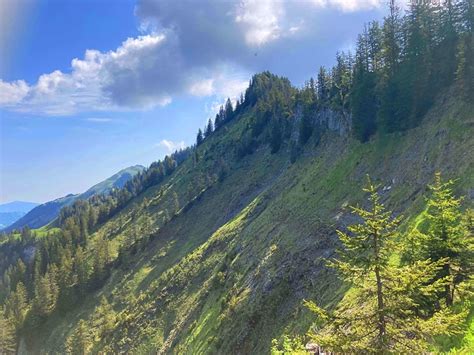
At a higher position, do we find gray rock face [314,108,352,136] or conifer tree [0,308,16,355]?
gray rock face [314,108,352,136]

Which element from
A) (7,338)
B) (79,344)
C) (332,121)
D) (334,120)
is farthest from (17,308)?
(334,120)

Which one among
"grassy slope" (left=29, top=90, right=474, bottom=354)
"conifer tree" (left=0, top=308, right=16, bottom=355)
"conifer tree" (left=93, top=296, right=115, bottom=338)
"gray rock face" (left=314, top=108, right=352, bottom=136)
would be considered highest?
"gray rock face" (left=314, top=108, right=352, bottom=136)

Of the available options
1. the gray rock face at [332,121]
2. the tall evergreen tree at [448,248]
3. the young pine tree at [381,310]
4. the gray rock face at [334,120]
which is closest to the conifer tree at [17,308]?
the gray rock face at [332,121]

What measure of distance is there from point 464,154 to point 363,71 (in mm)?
31964

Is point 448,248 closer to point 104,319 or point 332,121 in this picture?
point 332,121

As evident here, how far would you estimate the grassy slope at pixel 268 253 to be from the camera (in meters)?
41.7

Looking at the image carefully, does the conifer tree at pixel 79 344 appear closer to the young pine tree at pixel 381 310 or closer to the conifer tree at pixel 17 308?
the conifer tree at pixel 17 308

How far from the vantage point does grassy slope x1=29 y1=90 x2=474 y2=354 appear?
41656 mm

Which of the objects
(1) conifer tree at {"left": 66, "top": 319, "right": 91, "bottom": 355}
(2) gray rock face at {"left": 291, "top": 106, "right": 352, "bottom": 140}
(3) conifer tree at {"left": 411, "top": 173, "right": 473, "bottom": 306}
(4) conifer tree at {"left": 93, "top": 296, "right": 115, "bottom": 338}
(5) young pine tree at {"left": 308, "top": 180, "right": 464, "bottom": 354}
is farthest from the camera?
(4) conifer tree at {"left": 93, "top": 296, "right": 115, "bottom": 338}

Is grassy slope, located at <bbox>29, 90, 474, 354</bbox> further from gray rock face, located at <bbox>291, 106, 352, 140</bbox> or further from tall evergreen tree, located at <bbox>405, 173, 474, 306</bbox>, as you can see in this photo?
tall evergreen tree, located at <bbox>405, 173, 474, 306</bbox>

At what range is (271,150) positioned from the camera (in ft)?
381

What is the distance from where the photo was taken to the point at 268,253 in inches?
2080

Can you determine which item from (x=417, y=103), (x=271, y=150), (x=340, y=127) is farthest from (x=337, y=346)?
(x=271, y=150)

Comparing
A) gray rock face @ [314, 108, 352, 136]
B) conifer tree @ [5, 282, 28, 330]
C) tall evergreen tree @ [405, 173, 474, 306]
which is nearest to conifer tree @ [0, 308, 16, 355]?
conifer tree @ [5, 282, 28, 330]
